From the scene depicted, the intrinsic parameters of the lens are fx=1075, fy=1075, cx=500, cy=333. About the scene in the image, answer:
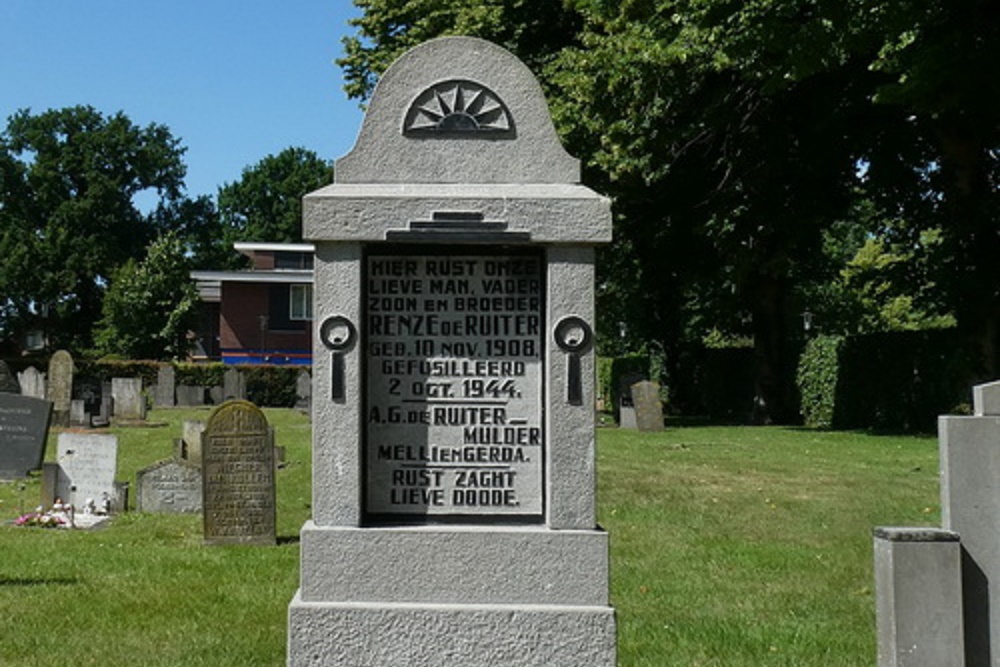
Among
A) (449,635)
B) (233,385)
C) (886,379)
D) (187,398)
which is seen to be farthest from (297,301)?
(449,635)

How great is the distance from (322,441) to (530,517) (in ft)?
3.61

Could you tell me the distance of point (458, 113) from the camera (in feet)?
17.9

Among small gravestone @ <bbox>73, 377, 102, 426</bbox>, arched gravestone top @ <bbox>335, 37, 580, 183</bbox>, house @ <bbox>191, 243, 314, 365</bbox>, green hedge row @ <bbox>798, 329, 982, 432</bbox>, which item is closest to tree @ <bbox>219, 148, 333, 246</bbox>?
house @ <bbox>191, 243, 314, 365</bbox>

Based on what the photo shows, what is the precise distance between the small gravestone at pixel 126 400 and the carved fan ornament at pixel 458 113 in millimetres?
26115

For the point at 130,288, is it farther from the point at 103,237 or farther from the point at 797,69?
the point at 797,69

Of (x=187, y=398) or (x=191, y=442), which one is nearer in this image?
(x=191, y=442)

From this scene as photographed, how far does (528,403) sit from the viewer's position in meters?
5.41

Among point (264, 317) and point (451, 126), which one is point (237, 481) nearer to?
point (451, 126)

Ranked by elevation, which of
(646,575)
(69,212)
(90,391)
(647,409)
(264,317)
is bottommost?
(646,575)

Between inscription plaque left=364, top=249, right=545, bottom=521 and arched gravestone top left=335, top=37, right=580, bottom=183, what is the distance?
1.87ft

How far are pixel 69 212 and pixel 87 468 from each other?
53.9m

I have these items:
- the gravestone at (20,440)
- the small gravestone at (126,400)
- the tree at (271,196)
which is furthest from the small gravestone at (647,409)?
the tree at (271,196)

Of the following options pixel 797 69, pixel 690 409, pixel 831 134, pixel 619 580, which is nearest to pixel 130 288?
pixel 690 409

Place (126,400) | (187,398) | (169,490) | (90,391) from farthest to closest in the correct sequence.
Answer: (90,391) → (187,398) → (126,400) → (169,490)
